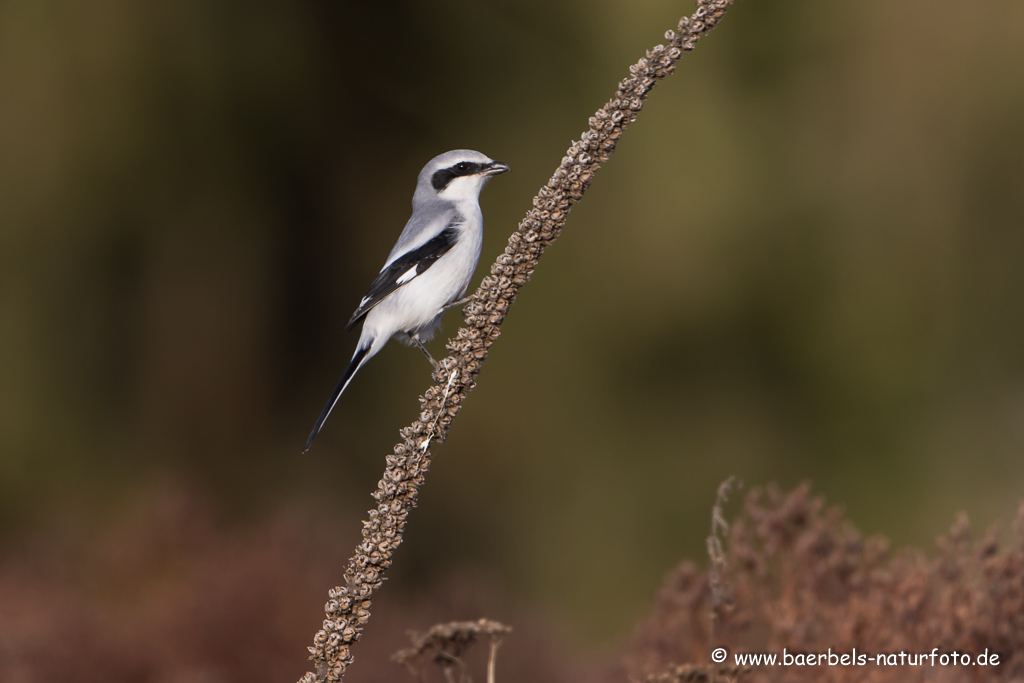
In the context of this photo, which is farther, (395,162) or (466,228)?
(395,162)

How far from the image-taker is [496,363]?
194 inches

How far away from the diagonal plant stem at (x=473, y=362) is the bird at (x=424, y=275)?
913 mm

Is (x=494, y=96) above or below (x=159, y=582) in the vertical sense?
above

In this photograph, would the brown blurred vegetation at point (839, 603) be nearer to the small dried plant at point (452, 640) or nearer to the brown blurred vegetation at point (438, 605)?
the brown blurred vegetation at point (438, 605)

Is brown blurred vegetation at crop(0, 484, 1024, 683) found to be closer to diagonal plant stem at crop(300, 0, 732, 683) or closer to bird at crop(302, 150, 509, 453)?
diagonal plant stem at crop(300, 0, 732, 683)

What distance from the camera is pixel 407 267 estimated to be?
2305 millimetres

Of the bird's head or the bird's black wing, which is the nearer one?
the bird's black wing

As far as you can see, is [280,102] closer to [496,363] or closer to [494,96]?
[494,96]

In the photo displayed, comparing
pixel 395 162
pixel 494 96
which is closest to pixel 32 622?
pixel 395 162

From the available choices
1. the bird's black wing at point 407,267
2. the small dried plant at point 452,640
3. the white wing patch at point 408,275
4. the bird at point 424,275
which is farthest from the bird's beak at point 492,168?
the small dried plant at point 452,640

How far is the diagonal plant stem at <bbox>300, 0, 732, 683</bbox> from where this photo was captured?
3.68ft

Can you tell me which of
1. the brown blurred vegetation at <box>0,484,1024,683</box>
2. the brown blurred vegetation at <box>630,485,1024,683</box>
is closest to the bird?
the brown blurred vegetation at <box>0,484,1024,683</box>

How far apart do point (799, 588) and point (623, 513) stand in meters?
2.97

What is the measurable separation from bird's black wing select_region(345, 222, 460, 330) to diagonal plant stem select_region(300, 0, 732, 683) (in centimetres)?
104
